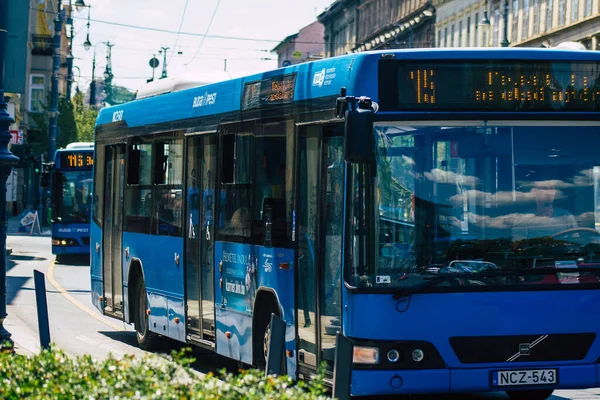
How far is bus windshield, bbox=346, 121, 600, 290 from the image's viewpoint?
898 centimetres

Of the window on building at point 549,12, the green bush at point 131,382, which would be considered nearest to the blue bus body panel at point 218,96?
the green bush at point 131,382

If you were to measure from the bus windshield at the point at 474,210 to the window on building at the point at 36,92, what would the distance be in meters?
70.5

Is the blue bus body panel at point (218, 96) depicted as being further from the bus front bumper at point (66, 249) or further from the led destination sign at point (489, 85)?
the bus front bumper at point (66, 249)

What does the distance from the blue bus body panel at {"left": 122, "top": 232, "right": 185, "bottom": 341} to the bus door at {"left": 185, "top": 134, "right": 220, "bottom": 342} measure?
0.94 feet

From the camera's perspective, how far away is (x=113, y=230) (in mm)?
16391

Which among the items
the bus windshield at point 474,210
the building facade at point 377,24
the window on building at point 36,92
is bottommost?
the bus windshield at point 474,210

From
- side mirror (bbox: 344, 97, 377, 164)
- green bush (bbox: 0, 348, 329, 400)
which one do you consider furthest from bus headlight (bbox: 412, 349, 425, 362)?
green bush (bbox: 0, 348, 329, 400)

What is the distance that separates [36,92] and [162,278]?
67.1 meters

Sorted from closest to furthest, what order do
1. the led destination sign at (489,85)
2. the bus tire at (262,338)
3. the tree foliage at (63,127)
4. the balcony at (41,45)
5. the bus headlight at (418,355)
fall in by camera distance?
the bus headlight at (418,355) < the led destination sign at (489,85) < the bus tire at (262,338) < the tree foliage at (63,127) < the balcony at (41,45)

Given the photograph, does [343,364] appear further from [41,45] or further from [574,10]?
[41,45]

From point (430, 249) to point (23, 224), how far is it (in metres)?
47.0

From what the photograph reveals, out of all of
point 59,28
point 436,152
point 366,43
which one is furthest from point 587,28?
point 436,152

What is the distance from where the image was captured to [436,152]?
9070mm

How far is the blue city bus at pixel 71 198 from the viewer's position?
3550 cm
